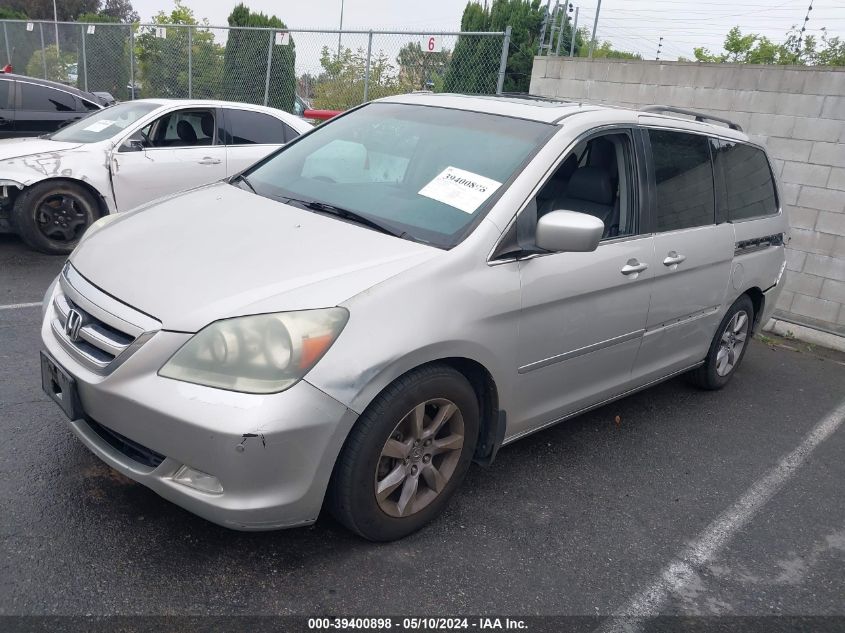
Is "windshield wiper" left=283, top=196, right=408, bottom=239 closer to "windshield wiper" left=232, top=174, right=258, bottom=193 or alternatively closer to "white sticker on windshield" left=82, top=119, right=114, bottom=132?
"windshield wiper" left=232, top=174, right=258, bottom=193

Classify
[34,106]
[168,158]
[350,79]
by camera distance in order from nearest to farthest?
[168,158] → [34,106] → [350,79]

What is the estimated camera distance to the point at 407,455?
9.35 feet

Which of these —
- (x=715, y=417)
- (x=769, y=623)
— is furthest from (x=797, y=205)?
(x=769, y=623)

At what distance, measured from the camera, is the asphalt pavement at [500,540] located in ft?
8.54

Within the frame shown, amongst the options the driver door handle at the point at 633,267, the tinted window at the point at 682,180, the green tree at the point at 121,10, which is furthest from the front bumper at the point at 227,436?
the green tree at the point at 121,10

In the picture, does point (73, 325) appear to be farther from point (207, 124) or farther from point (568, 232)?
point (207, 124)

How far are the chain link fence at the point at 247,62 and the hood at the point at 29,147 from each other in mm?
5351

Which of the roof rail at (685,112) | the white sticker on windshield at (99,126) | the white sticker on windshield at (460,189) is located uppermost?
the roof rail at (685,112)

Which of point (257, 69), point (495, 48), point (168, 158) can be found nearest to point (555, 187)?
point (168, 158)

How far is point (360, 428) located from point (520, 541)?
0.96 m

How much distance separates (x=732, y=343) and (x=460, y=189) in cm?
274

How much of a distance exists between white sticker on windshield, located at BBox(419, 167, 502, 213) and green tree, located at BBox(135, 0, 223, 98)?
1307cm

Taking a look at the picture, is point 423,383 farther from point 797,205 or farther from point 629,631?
point 797,205

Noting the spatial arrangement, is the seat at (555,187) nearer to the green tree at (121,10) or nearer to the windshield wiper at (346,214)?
the windshield wiper at (346,214)
